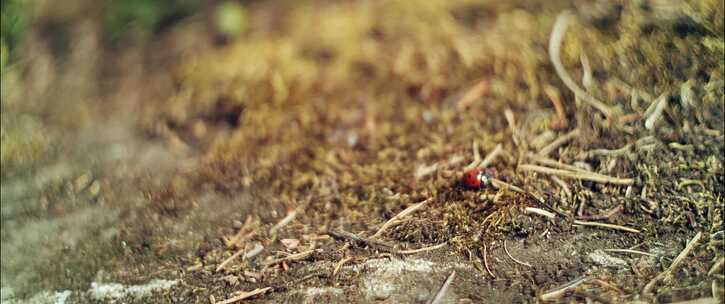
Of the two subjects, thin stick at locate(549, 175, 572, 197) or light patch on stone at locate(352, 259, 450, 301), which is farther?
thin stick at locate(549, 175, 572, 197)

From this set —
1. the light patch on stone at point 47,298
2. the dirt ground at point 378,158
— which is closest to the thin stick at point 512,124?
the dirt ground at point 378,158

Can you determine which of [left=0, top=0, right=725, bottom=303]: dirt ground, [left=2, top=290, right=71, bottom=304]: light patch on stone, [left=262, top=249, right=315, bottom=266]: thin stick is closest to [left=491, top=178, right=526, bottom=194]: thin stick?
[left=0, top=0, right=725, bottom=303]: dirt ground

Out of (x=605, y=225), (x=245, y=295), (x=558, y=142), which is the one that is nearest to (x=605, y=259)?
(x=605, y=225)

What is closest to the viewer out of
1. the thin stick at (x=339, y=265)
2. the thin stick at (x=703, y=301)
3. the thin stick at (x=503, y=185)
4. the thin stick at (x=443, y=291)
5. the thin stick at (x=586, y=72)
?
the thin stick at (x=703, y=301)

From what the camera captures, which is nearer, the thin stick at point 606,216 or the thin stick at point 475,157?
the thin stick at point 606,216

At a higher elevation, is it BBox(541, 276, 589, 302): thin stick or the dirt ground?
the dirt ground

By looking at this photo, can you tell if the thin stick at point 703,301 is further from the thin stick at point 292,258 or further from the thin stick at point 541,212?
the thin stick at point 292,258

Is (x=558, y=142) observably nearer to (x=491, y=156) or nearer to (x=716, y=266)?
(x=491, y=156)

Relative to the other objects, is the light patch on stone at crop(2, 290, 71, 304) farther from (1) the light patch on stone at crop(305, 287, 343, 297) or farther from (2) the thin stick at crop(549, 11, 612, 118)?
(2) the thin stick at crop(549, 11, 612, 118)
